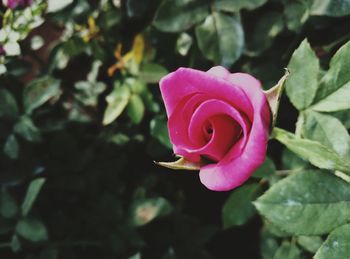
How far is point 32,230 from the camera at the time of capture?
101 cm

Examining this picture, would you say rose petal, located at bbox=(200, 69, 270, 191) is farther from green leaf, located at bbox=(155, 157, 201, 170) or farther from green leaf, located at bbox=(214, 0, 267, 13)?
green leaf, located at bbox=(214, 0, 267, 13)

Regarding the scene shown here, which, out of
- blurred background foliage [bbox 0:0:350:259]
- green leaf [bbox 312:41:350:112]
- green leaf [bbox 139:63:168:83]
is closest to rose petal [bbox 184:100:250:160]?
green leaf [bbox 312:41:350:112]

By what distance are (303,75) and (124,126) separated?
0.65m

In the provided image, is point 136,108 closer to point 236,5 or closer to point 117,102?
point 117,102

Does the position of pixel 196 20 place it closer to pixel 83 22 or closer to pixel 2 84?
pixel 83 22

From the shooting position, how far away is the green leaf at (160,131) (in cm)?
99

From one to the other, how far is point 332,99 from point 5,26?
0.65 meters

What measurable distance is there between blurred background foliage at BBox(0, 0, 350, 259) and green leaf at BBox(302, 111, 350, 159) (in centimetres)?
20

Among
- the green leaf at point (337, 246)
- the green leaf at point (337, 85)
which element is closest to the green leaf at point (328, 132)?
→ the green leaf at point (337, 85)

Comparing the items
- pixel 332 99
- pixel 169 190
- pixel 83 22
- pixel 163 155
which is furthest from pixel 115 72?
pixel 332 99

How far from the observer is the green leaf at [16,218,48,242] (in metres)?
1.00

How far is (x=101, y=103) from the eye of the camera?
4.42 feet

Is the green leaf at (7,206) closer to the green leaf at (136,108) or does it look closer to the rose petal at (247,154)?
the green leaf at (136,108)

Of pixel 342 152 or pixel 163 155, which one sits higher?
pixel 342 152
